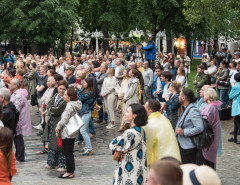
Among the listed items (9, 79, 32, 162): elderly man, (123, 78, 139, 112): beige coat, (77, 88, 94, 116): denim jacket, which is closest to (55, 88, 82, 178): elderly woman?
(9, 79, 32, 162): elderly man

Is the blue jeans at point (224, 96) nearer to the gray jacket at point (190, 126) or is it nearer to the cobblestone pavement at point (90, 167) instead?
the cobblestone pavement at point (90, 167)

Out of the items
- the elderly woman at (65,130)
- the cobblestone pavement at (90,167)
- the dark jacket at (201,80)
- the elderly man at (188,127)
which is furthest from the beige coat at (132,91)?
the elderly man at (188,127)

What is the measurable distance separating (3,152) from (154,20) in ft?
119

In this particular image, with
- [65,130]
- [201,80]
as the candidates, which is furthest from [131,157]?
[201,80]

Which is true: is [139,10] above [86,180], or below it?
above

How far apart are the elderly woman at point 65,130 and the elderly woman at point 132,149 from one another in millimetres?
2655

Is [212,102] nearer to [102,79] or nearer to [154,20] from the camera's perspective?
[102,79]

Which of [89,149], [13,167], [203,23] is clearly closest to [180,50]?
[203,23]

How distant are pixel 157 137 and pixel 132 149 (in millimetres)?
625

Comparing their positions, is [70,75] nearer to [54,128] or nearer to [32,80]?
[54,128]

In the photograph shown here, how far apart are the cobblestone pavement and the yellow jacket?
7.05 ft

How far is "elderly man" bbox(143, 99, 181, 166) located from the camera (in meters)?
6.67

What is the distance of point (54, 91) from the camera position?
11.4 m

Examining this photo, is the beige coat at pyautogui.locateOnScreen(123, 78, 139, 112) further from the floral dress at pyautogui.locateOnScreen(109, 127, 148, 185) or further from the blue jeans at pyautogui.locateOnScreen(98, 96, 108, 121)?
the floral dress at pyautogui.locateOnScreen(109, 127, 148, 185)
